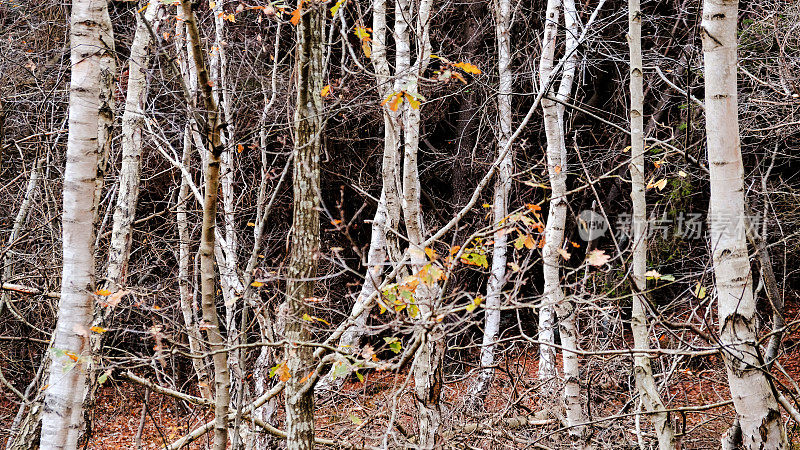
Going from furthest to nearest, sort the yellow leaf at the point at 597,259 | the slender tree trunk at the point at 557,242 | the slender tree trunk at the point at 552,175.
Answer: the slender tree trunk at the point at 552,175 → the slender tree trunk at the point at 557,242 → the yellow leaf at the point at 597,259

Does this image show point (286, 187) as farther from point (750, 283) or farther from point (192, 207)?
point (750, 283)

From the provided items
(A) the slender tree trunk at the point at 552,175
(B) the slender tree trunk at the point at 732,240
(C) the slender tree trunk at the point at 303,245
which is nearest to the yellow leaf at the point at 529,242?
(B) the slender tree trunk at the point at 732,240

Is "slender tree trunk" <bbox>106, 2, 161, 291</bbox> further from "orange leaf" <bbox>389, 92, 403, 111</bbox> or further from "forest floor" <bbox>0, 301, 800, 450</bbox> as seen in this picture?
"orange leaf" <bbox>389, 92, 403, 111</bbox>

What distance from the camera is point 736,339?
250cm

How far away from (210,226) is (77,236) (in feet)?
2.43

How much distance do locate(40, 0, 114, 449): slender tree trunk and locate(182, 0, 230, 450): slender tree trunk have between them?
22.8 inches

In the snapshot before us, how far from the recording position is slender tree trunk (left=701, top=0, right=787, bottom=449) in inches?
97.5

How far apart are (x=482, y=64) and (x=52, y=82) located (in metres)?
5.96

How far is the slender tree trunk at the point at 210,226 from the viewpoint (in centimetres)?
261

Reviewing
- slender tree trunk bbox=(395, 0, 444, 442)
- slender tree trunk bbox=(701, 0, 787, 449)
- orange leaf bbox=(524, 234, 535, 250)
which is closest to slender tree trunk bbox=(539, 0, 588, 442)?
slender tree trunk bbox=(395, 0, 444, 442)

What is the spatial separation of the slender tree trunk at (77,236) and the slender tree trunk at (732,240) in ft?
9.55

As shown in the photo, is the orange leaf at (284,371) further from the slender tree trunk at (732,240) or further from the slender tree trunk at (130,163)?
the slender tree trunk at (732,240)

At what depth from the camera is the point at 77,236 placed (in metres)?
3.17

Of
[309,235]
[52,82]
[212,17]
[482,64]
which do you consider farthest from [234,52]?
[309,235]
